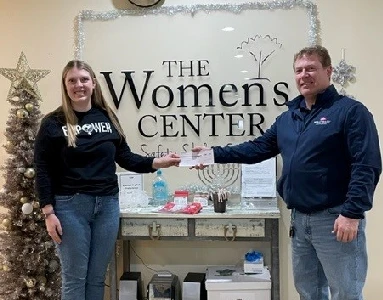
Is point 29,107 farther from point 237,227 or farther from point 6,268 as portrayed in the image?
point 237,227

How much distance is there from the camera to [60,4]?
3.22 metres

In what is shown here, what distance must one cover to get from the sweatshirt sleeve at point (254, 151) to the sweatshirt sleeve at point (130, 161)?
1.38ft

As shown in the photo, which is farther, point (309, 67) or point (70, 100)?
point (70, 100)

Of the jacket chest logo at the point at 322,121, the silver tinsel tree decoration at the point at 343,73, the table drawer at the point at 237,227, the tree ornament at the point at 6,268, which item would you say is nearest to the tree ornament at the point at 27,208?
the tree ornament at the point at 6,268

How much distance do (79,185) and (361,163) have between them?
1299 mm

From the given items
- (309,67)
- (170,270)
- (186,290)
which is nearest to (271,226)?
(186,290)

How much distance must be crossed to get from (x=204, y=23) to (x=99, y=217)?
1.54m

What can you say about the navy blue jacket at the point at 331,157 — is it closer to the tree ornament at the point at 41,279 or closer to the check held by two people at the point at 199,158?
the check held by two people at the point at 199,158

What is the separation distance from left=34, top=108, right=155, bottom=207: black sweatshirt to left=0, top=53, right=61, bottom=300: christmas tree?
22.4 inches

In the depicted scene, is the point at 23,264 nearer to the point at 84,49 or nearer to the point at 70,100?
the point at 70,100

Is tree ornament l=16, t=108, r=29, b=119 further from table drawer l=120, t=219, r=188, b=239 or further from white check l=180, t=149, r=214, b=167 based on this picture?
white check l=180, t=149, r=214, b=167

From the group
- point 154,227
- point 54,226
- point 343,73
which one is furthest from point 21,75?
point 343,73

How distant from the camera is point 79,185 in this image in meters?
2.25

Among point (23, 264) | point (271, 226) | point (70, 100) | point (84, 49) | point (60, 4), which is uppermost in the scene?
point (60, 4)
